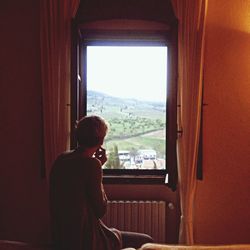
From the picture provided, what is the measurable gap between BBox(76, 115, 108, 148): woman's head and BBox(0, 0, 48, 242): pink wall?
996mm

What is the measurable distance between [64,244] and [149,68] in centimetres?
150

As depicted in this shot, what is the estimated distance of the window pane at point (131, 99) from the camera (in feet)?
9.35

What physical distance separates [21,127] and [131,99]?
807 millimetres

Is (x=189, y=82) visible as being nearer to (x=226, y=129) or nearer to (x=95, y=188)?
(x=226, y=129)

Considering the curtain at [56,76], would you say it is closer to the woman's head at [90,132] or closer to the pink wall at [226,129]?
the woman's head at [90,132]

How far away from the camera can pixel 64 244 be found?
178 cm

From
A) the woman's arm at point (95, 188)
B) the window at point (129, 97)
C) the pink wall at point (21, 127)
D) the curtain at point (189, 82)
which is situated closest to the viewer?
the woman's arm at point (95, 188)

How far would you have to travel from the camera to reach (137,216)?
2742mm

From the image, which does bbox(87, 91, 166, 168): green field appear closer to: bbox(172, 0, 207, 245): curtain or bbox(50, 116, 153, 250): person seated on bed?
bbox(172, 0, 207, 245): curtain

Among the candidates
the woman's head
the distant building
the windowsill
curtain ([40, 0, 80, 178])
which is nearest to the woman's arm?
the woman's head

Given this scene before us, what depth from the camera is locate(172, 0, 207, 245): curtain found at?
255 centimetres

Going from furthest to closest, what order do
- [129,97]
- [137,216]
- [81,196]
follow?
1. [129,97]
2. [137,216]
3. [81,196]

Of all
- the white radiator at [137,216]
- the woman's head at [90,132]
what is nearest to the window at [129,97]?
the white radiator at [137,216]

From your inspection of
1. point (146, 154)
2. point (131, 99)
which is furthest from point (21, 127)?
point (146, 154)
